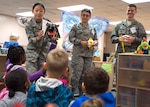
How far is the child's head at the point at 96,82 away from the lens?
1324mm

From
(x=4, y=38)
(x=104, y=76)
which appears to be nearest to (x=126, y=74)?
(x=104, y=76)

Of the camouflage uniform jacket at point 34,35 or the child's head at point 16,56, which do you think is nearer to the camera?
the child's head at point 16,56

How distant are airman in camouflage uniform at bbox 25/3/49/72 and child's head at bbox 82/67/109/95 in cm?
112

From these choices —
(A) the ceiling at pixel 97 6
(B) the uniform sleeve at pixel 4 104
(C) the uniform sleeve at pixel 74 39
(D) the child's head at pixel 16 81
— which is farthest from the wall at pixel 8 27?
(B) the uniform sleeve at pixel 4 104

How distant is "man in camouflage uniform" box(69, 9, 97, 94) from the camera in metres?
2.78

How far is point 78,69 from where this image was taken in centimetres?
278

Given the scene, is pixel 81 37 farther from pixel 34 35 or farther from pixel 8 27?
pixel 8 27

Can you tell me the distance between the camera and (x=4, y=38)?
9219mm

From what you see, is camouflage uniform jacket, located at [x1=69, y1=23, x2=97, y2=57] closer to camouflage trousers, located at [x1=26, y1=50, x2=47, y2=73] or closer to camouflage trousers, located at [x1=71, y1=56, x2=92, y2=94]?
camouflage trousers, located at [x1=71, y1=56, x2=92, y2=94]

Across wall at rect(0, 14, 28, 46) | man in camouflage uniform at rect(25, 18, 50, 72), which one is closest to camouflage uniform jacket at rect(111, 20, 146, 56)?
man in camouflage uniform at rect(25, 18, 50, 72)

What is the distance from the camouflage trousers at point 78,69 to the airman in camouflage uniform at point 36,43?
20.6 inches

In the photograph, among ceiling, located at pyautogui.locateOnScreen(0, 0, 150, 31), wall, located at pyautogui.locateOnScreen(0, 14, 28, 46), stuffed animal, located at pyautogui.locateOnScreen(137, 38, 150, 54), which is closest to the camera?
stuffed animal, located at pyautogui.locateOnScreen(137, 38, 150, 54)

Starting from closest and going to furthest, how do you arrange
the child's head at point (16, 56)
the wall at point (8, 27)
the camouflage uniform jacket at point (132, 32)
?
1. the child's head at point (16, 56)
2. the camouflage uniform jacket at point (132, 32)
3. the wall at point (8, 27)

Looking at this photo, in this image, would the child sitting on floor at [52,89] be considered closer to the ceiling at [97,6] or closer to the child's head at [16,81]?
the child's head at [16,81]
